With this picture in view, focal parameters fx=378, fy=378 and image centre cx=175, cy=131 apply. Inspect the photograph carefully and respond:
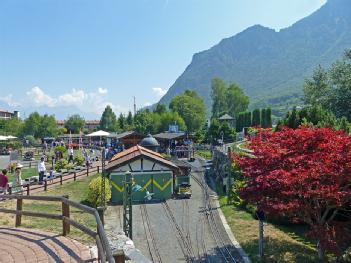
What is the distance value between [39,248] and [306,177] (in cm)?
793

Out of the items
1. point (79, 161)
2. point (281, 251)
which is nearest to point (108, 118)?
point (79, 161)

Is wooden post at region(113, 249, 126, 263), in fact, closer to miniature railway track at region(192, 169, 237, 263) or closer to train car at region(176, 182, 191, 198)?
miniature railway track at region(192, 169, 237, 263)

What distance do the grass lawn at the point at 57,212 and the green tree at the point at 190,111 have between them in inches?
2088

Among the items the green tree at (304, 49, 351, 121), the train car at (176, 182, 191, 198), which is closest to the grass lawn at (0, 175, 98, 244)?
the train car at (176, 182, 191, 198)

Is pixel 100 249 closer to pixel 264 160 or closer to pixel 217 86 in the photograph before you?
pixel 264 160

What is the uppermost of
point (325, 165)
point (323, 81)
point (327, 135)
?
point (323, 81)

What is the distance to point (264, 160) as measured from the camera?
13117 mm

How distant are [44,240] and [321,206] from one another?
926cm

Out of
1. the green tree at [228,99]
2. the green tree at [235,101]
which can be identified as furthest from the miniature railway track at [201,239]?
the green tree at [235,101]

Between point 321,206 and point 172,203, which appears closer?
point 321,206

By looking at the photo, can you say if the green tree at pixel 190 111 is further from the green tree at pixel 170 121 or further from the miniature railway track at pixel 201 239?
the miniature railway track at pixel 201 239

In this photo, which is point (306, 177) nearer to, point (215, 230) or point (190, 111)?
point (215, 230)

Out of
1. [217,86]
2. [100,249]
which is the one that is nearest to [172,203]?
[100,249]

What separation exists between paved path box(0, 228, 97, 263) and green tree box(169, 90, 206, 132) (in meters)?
69.4
